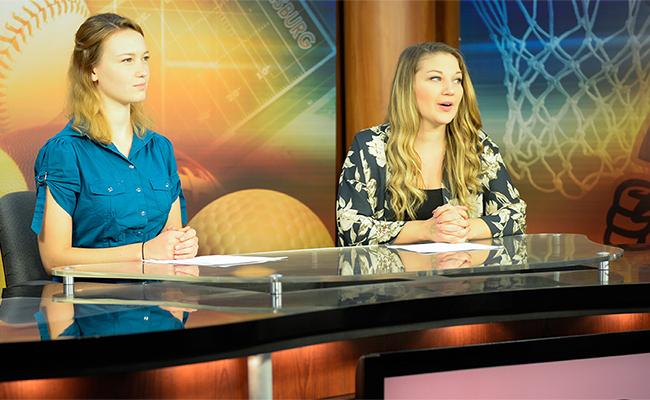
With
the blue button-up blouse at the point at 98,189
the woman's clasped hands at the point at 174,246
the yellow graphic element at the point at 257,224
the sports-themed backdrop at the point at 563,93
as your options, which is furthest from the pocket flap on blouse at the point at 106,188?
the sports-themed backdrop at the point at 563,93

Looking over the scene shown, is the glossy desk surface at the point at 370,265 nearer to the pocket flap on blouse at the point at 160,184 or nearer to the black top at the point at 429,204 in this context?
the black top at the point at 429,204

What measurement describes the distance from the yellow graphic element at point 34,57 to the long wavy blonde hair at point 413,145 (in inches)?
69.1

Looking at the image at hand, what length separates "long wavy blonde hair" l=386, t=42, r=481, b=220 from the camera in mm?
3221

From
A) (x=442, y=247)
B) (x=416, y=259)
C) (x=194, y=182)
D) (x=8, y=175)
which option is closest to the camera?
(x=416, y=259)

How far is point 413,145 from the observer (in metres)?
3.29

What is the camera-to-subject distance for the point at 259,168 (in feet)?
16.2

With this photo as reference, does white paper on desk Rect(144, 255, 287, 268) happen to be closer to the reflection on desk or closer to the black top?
the reflection on desk

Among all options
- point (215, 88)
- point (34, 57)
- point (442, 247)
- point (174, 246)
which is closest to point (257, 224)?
point (215, 88)

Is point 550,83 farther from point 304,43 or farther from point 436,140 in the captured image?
point 436,140

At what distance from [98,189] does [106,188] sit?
0.03m

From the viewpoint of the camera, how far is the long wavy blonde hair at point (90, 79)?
2943 mm

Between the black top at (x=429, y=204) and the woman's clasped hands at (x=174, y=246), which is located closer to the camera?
the woman's clasped hands at (x=174, y=246)

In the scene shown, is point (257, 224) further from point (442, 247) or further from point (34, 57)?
point (442, 247)

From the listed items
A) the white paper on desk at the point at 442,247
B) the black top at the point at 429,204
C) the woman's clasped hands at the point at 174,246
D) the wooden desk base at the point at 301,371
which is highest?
the black top at the point at 429,204
